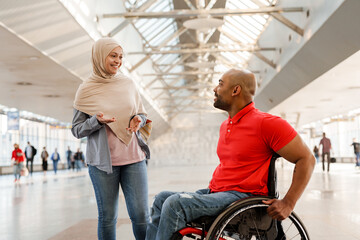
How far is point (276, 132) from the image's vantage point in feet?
9.10

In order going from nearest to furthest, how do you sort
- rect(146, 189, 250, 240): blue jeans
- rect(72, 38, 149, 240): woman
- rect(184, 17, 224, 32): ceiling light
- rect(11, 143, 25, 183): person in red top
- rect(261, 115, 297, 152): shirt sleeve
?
rect(146, 189, 250, 240): blue jeans → rect(261, 115, 297, 152): shirt sleeve → rect(72, 38, 149, 240): woman → rect(184, 17, 224, 32): ceiling light → rect(11, 143, 25, 183): person in red top

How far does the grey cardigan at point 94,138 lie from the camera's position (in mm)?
3482

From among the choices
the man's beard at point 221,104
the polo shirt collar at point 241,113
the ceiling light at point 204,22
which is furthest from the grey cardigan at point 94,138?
the ceiling light at point 204,22

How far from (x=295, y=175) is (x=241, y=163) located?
0.35 meters

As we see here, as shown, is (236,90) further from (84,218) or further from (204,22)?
(204,22)

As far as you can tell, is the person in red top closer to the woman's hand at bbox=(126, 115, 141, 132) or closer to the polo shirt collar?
the woman's hand at bbox=(126, 115, 141, 132)

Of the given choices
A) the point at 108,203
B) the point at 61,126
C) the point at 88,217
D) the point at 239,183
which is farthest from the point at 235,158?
the point at 61,126

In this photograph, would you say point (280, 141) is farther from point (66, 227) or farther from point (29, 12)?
point (29, 12)

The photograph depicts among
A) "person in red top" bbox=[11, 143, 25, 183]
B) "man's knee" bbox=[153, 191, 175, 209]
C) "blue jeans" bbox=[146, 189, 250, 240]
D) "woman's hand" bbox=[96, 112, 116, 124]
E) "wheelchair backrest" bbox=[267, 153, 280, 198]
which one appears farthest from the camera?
"person in red top" bbox=[11, 143, 25, 183]

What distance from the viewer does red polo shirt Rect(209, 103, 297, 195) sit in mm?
2787

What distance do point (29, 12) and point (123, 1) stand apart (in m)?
7.27

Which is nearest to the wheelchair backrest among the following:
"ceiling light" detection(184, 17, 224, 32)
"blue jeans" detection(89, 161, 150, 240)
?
"blue jeans" detection(89, 161, 150, 240)

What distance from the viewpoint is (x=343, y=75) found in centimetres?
1967

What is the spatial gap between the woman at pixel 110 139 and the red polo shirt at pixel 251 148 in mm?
874
